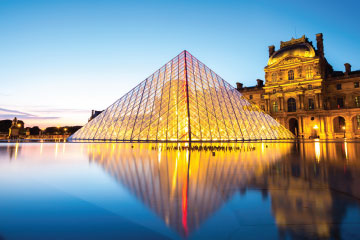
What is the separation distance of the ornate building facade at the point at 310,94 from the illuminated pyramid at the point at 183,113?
736 inches

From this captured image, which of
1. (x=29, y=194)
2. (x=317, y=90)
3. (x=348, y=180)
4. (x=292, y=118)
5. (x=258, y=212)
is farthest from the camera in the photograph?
(x=292, y=118)

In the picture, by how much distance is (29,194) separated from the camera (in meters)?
3.13

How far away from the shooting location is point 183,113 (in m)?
18.7

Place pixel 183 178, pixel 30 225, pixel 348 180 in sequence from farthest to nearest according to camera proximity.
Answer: pixel 183 178 < pixel 348 180 < pixel 30 225

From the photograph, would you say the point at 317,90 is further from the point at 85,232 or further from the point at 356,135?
the point at 85,232

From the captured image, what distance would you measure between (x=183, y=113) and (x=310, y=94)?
112 feet

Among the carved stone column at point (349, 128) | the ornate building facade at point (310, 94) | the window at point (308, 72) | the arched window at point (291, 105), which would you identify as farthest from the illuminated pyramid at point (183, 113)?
the window at point (308, 72)

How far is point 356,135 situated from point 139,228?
4736 centimetres

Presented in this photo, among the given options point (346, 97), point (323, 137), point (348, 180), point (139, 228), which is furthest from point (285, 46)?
point (139, 228)

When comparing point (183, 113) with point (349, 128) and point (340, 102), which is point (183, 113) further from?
point (340, 102)

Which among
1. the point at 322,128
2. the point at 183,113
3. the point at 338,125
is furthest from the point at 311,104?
the point at 183,113

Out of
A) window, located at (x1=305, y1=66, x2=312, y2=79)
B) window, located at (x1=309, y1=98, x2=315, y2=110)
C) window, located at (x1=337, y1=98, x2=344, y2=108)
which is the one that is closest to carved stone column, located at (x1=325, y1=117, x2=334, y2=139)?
window, located at (x1=309, y1=98, x2=315, y2=110)

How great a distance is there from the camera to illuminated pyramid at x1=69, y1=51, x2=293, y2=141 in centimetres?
1852

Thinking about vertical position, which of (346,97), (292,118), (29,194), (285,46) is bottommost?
(29,194)
